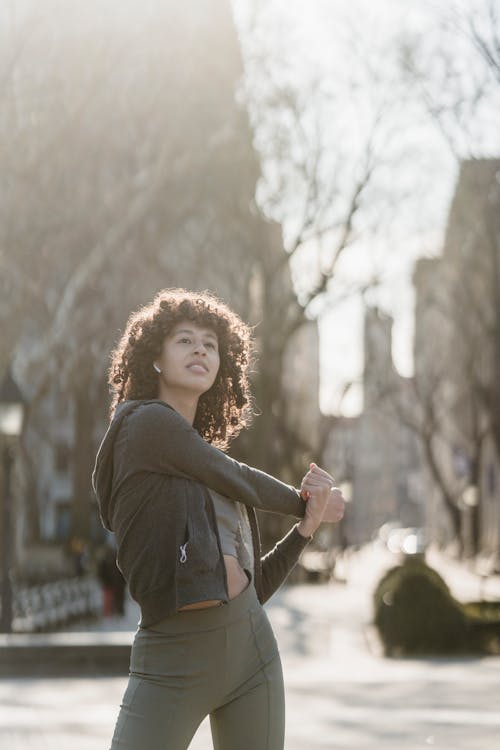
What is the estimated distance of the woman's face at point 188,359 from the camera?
13.9 ft

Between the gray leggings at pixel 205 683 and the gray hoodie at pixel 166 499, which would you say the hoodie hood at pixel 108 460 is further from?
the gray leggings at pixel 205 683

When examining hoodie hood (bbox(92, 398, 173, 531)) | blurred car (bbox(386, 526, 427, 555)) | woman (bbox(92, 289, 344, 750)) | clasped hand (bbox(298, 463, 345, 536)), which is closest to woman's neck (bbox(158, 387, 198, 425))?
woman (bbox(92, 289, 344, 750))

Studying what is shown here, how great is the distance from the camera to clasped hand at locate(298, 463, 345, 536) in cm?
421

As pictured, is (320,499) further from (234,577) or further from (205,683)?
(205,683)

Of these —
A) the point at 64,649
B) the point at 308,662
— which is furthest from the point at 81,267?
the point at 64,649

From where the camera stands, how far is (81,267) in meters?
29.6

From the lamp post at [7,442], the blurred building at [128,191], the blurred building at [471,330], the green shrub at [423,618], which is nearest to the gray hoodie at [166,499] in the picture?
the green shrub at [423,618]

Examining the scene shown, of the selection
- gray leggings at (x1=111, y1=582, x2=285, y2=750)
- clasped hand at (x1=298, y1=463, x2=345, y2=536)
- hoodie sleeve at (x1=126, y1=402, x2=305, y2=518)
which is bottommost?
gray leggings at (x1=111, y1=582, x2=285, y2=750)

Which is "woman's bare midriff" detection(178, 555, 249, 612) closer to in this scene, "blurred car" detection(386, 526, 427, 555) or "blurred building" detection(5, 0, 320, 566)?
"blurred building" detection(5, 0, 320, 566)

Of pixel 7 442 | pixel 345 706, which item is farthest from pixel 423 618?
pixel 345 706

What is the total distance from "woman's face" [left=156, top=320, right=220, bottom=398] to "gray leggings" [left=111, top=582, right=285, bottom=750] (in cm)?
55

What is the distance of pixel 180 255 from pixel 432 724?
36610mm

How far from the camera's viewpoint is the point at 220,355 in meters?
4.39

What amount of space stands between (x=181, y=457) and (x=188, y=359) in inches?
12.4
